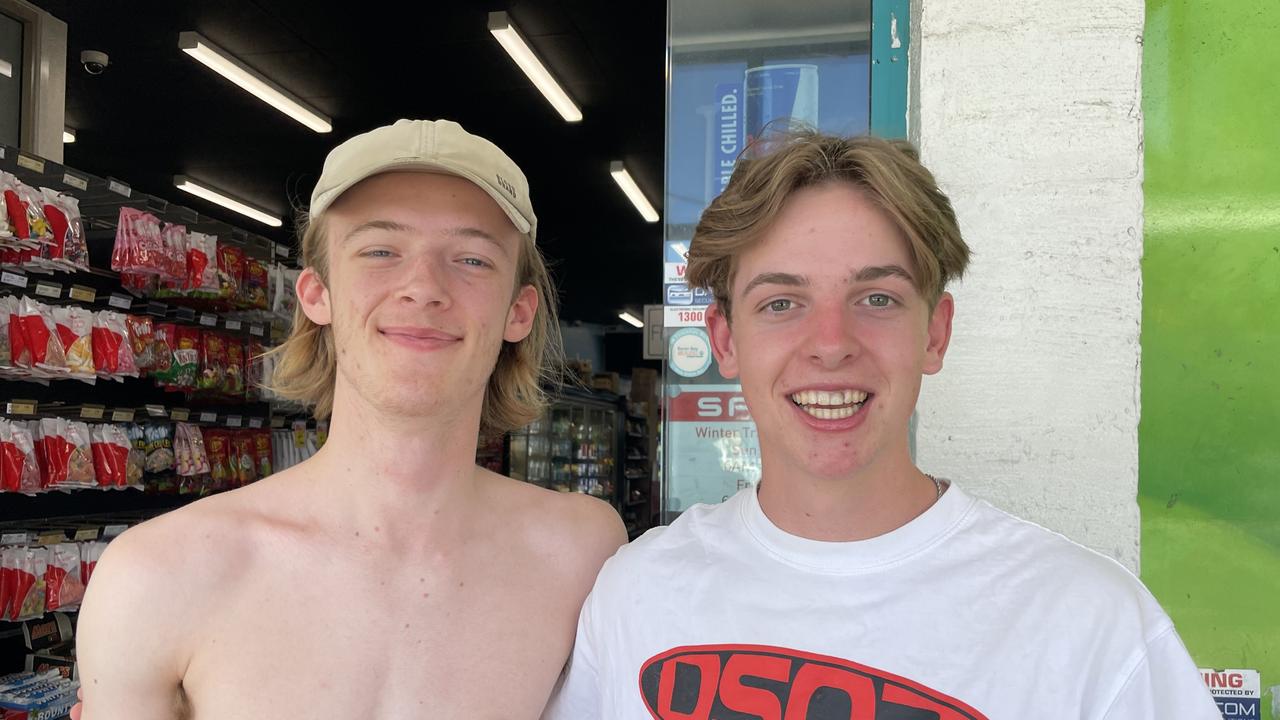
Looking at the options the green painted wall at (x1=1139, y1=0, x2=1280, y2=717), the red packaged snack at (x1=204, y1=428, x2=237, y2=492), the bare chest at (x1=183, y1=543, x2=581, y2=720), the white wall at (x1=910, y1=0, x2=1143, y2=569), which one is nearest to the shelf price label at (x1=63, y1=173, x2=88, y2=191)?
the red packaged snack at (x1=204, y1=428, x2=237, y2=492)

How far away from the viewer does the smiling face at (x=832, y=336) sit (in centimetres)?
140

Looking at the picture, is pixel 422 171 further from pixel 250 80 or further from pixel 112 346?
pixel 250 80

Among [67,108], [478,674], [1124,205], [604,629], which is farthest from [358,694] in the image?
[67,108]

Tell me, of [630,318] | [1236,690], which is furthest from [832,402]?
[630,318]

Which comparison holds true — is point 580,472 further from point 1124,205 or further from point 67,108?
point 1124,205

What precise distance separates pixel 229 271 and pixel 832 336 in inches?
170

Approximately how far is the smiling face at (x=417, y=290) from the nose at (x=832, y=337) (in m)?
0.68

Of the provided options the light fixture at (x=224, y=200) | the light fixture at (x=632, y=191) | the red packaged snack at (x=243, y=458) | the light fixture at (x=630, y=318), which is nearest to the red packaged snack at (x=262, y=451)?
the red packaged snack at (x=243, y=458)

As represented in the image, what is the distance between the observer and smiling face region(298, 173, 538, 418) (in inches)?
67.2

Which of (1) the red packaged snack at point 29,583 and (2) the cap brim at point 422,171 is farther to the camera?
(1) the red packaged snack at point 29,583

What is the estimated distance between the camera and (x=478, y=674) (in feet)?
5.65

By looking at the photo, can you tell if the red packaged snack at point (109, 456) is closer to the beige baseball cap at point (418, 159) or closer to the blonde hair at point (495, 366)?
the blonde hair at point (495, 366)

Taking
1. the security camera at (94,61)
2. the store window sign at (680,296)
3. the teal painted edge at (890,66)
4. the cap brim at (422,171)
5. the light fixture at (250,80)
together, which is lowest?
the store window sign at (680,296)

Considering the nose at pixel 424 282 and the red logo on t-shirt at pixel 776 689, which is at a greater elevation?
the nose at pixel 424 282
